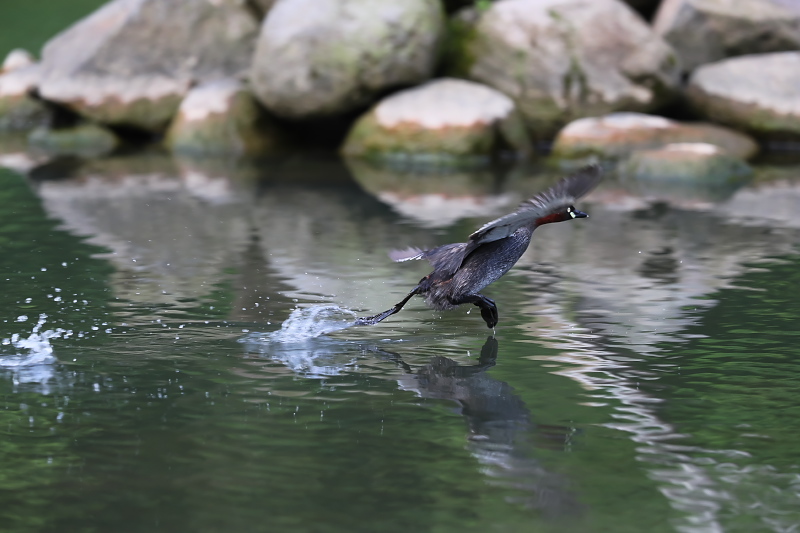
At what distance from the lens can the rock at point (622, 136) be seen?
48.9 feet

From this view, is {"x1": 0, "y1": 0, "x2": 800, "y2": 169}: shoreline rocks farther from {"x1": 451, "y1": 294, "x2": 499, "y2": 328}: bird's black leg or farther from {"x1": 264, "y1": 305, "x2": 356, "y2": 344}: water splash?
{"x1": 451, "y1": 294, "x2": 499, "y2": 328}: bird's black leg

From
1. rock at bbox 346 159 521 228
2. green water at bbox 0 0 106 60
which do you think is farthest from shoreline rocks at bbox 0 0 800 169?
green water at bbox 0 0 106 60

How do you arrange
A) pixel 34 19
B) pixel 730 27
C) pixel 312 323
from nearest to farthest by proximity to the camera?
pixel 312 323, pixel 730 27, pixel 34 19

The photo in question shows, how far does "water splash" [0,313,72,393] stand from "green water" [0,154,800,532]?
19 mm

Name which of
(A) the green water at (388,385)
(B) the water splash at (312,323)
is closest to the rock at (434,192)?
(A) the green water at (388,385)

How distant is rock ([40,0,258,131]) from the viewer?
57.2 feet

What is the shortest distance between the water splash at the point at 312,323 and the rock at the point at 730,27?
38.0 ft

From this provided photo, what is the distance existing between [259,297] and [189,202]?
4672mm

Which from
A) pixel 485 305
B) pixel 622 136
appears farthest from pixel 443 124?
pixel 485 305

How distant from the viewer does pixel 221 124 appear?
16.6 m

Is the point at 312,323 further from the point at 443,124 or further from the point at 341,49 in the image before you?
the point at 341,49

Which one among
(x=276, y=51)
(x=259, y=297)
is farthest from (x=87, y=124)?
(x=259, y=297)

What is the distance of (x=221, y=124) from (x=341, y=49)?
2.30m

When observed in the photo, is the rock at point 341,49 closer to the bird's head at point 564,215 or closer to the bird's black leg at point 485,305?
the bird's black leg at point 485,305
